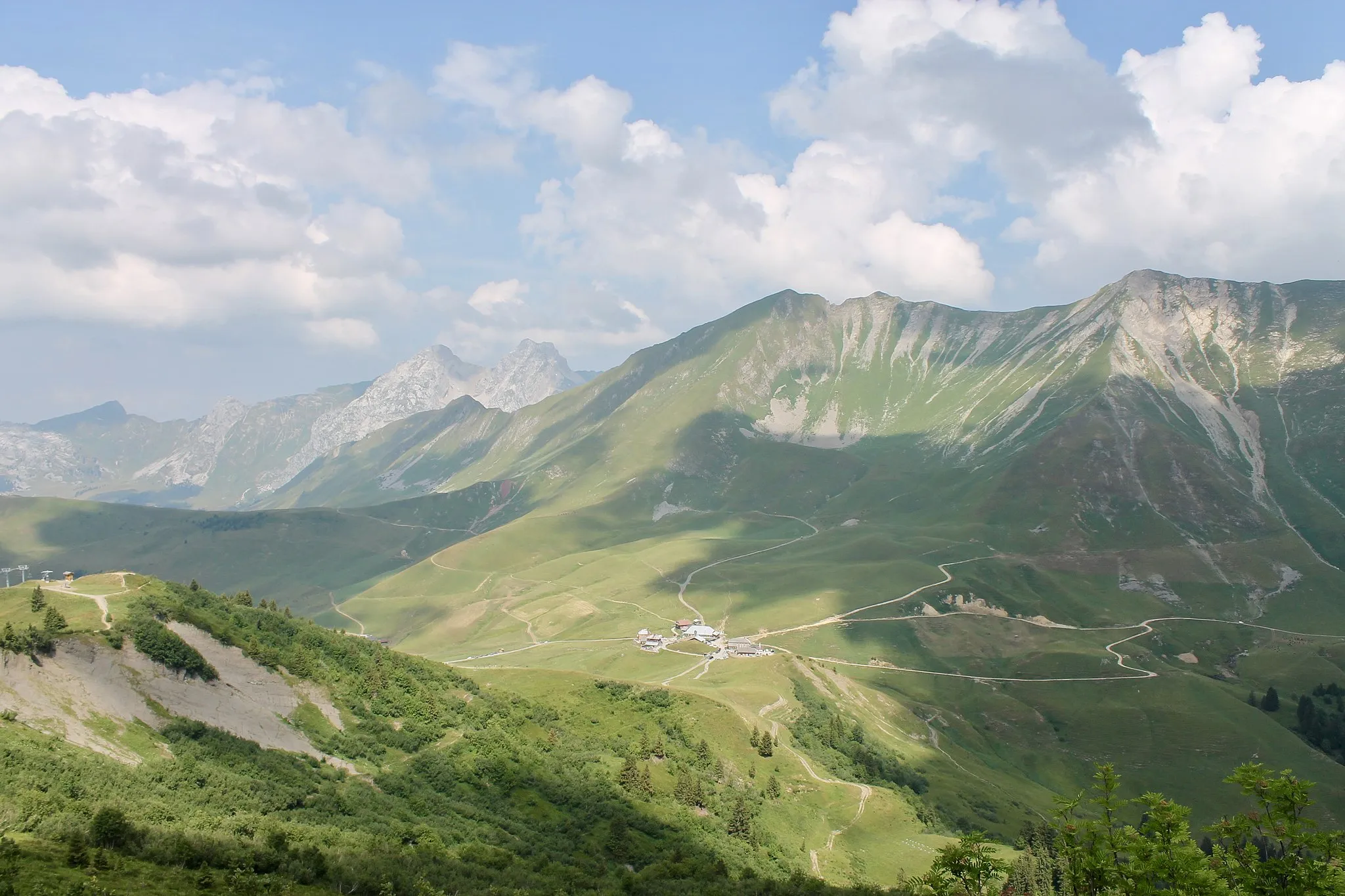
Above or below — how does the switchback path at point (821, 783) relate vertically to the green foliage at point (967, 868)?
below

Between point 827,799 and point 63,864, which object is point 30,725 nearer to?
point 63,864

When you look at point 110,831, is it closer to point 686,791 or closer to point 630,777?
point 630,777

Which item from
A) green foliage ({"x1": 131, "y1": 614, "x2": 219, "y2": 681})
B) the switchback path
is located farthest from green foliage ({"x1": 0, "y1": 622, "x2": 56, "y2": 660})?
the switchback path

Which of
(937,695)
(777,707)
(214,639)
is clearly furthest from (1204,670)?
(214,639)

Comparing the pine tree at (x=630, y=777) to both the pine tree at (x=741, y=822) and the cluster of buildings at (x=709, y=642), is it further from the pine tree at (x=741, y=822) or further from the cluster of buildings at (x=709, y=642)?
the cluster of buildings at (x=709, y=642)

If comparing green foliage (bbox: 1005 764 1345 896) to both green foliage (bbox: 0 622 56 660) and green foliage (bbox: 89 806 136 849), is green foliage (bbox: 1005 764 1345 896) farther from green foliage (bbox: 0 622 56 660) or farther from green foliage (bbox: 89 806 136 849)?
green foliage (bbox: 0 622 56 660)

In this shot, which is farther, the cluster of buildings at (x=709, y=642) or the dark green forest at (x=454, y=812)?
the cluster of buildings at (x=709, y=642)

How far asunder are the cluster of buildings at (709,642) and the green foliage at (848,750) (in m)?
43.7

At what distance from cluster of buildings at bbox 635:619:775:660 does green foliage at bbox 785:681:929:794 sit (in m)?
43.7

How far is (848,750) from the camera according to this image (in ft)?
367

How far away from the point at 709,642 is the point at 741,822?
11089cm

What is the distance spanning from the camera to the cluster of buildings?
17175 centimetres

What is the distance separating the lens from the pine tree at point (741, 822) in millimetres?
75625

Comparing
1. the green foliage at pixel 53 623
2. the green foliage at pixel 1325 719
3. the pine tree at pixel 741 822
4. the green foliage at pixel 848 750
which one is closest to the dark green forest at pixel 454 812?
the pine tree at pixel 741 822
